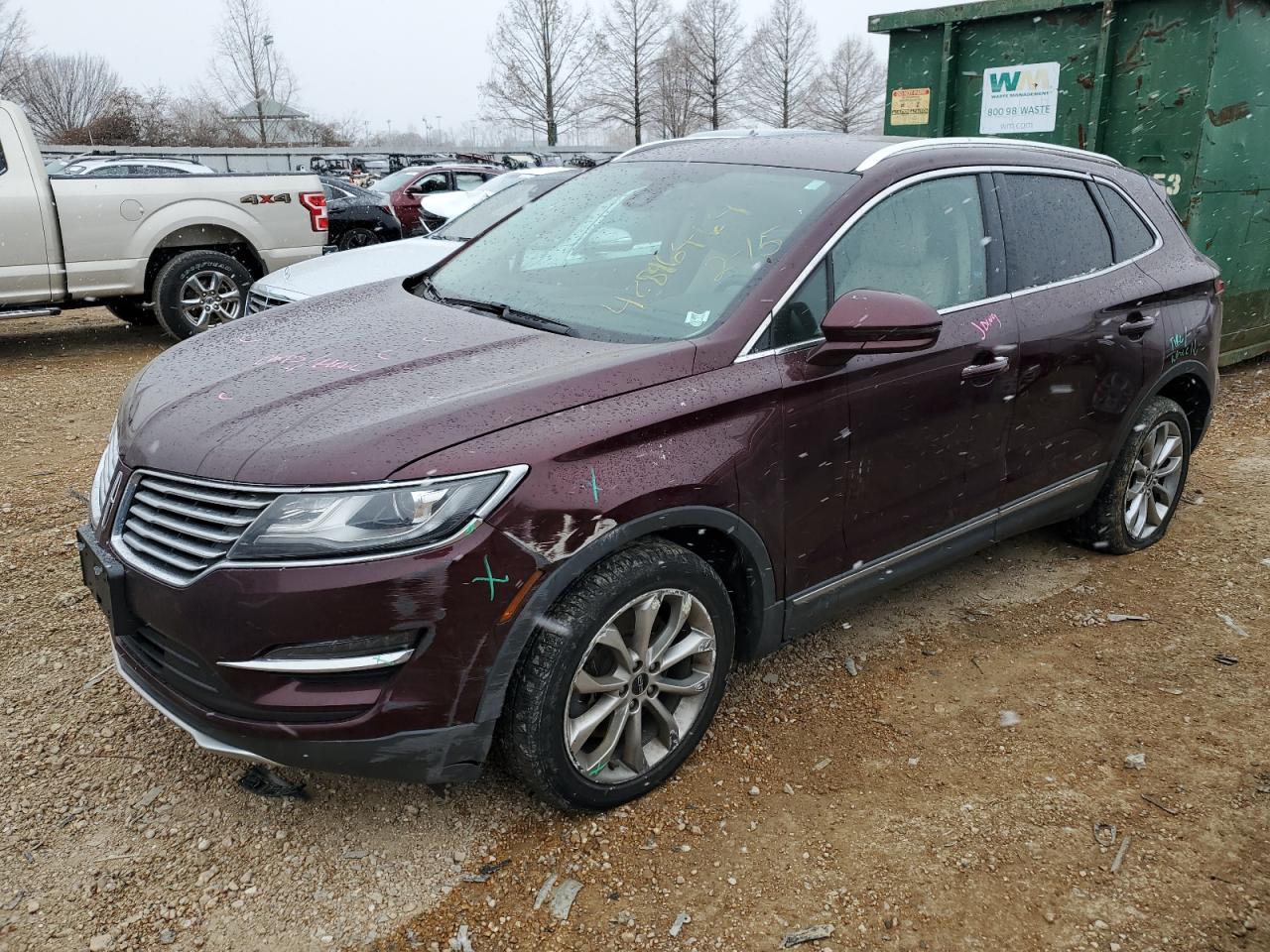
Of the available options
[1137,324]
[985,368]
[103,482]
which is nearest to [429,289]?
→ [103,482]

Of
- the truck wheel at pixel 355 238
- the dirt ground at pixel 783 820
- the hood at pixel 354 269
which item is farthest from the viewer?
the truck wheel at pixel 355 238

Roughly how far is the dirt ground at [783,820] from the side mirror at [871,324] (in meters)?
1.23

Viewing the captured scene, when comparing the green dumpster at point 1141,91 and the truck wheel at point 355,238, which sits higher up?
the green dumpster at point 1141,91

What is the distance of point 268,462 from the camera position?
225 cm

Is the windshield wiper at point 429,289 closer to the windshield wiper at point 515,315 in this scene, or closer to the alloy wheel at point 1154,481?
the windshield wiper at point 515,315

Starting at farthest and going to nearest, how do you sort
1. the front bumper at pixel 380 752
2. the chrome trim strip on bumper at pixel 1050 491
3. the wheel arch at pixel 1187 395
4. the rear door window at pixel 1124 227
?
the wheel arch at pixel 1187 395 < the rear door window at pixel 1124 227 < the chrome trim strip on bumper at pixel 1050 491 < the front bumper at pixel 380 752

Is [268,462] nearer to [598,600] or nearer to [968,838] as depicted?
[598,600]

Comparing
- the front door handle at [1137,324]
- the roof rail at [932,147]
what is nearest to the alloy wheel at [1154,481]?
the front door handle at [1137,324]

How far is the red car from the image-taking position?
628 inches

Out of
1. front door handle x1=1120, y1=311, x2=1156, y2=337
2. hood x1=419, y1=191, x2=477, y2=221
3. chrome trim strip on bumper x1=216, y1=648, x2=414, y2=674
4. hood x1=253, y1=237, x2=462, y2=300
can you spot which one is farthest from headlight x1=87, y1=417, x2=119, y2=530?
hood x1=419, y1=191, x2=477, y2=221

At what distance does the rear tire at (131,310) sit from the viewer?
9.36 m

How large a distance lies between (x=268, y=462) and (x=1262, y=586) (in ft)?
13.3

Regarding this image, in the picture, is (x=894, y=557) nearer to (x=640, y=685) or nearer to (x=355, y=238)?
(x=640, y=685)

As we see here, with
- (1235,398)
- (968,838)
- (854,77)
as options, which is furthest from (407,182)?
(854,77)
